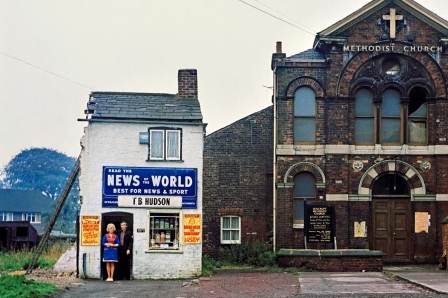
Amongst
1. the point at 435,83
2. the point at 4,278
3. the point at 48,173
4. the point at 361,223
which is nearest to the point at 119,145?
the point at 4,278

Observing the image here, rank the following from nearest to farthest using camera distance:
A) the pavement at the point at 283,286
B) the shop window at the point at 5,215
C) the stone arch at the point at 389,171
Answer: the pavement at the point at 283,286, the stone arch at the point at 389,171, the shop window at the point at 5,215

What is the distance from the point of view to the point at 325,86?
90.8 feet

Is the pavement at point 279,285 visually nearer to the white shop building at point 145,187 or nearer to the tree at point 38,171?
the white shop building at point 145,187

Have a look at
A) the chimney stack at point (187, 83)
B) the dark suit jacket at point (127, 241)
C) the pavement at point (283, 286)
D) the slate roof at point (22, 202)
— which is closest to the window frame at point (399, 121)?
the pavement at point (283, 286)

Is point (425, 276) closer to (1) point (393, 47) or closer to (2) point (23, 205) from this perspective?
(1) point (393, 47)

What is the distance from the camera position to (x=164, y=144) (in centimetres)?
2345

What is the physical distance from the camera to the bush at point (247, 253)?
89.2ft

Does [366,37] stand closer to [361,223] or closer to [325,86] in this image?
[325,86]

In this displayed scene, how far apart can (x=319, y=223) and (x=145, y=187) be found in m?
7.21

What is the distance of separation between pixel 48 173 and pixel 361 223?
85.4 metres

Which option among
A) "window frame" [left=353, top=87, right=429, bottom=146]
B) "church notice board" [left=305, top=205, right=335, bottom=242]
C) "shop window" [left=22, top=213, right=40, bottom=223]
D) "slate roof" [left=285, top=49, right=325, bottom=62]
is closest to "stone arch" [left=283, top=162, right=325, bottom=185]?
"church notice board" [left=305, top=205, right=335, bottom=242]

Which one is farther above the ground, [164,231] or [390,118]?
[390,118]

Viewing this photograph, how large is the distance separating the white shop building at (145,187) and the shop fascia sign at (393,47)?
7.63 m

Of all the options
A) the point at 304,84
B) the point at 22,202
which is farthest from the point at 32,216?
the point at 304,84
